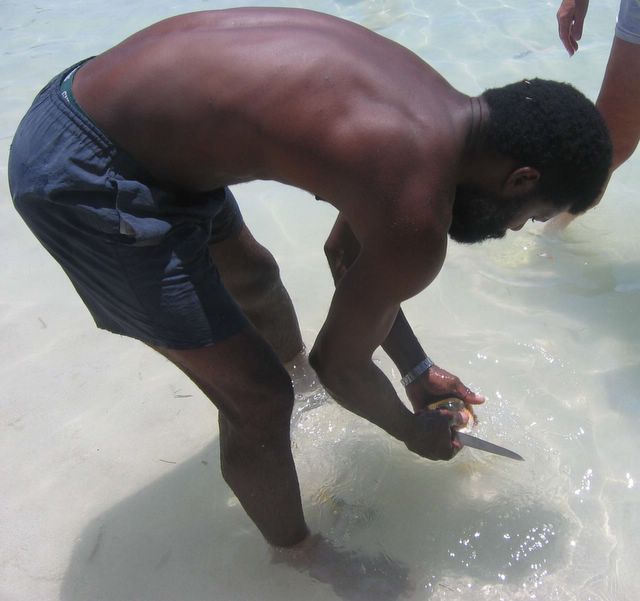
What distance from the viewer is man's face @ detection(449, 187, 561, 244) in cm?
163

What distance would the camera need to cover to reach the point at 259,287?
2414mm

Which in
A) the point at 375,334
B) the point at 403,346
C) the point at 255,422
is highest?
the point at 375,334

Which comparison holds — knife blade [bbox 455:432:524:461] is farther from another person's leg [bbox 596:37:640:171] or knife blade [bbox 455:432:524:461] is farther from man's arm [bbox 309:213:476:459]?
another person's leg [bbox 596:37:640:171]

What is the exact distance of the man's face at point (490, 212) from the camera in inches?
64.1

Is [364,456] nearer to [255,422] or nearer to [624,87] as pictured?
[255,422]

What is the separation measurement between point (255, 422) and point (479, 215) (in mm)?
732

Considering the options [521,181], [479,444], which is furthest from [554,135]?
[479,444]

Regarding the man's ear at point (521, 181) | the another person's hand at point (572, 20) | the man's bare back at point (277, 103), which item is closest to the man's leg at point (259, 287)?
the man's bare back at point (277, 103)

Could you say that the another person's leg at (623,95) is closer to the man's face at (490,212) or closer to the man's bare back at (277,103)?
the man's face at (490,212)

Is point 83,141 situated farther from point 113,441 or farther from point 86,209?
point 113,441

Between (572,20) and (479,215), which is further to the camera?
(572,20)

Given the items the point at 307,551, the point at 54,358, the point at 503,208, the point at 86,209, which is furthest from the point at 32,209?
the point at 54,358

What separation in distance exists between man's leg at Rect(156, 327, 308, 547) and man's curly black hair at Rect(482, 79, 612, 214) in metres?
0.73

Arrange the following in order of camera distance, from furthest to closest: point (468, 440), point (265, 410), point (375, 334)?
point (468, 440) → point (265, 410) → point (375, 334)
